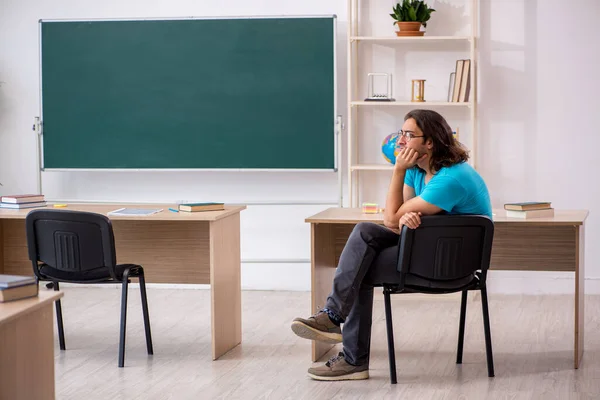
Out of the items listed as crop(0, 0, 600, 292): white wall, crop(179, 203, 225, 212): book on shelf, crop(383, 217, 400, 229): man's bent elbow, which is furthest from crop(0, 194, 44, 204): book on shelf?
crop(383, 217, 400, 229): man's bent elbow

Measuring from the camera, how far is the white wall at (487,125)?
18.7 ft

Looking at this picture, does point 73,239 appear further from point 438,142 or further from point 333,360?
point 438,142

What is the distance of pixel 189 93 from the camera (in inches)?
234

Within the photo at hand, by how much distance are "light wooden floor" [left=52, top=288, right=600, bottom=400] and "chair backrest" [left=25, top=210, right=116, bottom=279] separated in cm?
49

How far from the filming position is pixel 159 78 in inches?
234

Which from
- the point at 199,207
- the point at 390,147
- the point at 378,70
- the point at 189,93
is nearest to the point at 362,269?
the point at 199,207

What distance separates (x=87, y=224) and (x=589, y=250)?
3486mm

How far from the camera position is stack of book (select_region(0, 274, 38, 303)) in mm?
2184

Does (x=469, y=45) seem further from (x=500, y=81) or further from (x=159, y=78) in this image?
(x=159, y=78)

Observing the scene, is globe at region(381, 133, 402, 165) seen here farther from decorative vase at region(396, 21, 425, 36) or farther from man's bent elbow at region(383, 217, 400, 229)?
man's bent elbow at region(383, 217, 400, 229)

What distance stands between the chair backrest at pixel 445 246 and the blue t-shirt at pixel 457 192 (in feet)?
0.28

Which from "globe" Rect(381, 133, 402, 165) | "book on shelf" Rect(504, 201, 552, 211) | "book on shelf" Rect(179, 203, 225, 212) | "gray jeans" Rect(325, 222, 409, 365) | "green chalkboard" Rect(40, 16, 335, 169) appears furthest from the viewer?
"green chalkboard" Rect(40, 16, 335, 169)

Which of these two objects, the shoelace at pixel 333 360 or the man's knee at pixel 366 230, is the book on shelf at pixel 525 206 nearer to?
the man's knee at pixel 366 230

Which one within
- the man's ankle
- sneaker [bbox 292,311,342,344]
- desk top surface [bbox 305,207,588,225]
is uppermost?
desk top surface [bbox 305,207,588,225]
